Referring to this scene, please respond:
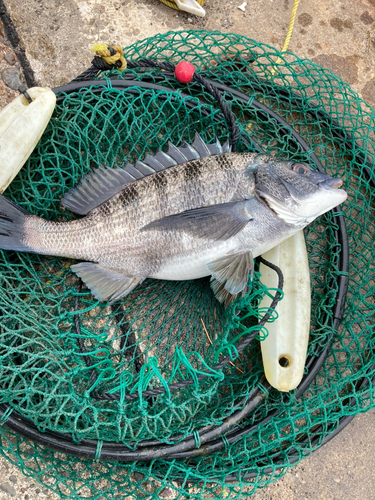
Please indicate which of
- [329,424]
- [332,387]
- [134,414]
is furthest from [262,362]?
[134,414]

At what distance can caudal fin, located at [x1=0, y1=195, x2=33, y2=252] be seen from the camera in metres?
2.26

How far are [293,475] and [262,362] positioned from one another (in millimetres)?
915

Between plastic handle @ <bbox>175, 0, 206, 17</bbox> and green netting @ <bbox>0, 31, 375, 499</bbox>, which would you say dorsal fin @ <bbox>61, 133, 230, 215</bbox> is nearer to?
green netting @ <bbox>0, 31, 375, 499</bbox>

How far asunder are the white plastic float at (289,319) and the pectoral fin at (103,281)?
891 mm

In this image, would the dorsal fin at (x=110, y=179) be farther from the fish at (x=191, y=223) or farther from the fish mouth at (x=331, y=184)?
the fish mouth at (x=331, y=184)

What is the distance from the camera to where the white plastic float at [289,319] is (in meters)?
2.37

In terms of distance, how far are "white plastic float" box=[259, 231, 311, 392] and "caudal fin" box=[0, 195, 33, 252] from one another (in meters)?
1.50

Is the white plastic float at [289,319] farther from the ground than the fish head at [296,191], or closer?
closer

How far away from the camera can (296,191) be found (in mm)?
2346

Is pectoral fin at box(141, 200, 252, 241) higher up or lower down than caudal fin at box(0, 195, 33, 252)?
higher up

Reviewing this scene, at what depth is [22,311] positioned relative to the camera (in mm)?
2223

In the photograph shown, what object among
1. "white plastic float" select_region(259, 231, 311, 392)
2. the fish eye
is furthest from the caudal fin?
the fish eye

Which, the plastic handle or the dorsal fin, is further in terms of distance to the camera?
the plastic handle

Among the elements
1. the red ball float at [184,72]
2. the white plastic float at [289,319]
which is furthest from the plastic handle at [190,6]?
the white plastic float at [289,319]
